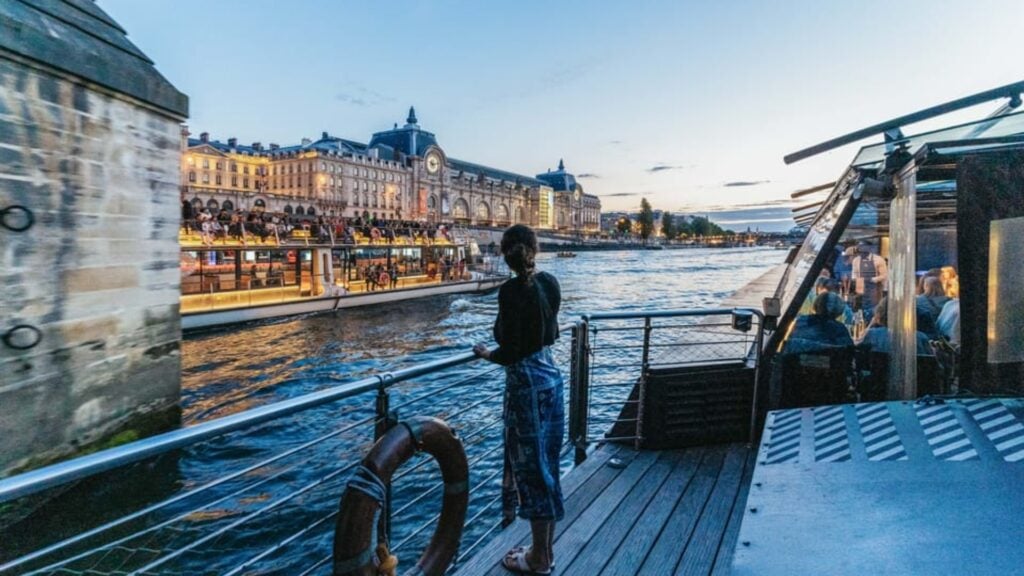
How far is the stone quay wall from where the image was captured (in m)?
5.78

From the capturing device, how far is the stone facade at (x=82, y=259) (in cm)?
578

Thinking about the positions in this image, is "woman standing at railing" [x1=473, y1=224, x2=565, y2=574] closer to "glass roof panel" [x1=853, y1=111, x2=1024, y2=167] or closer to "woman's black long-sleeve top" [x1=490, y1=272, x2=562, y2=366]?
"woman's black long-sleeve top" [x1=490, y1=272, x2=562, y2=366]

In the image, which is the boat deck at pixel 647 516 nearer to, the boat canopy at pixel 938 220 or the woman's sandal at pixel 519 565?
the woman's sandal at pixel 519 565

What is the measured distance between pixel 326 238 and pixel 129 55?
75.4 feet

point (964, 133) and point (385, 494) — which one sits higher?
point (964, 133)

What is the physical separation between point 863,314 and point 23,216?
309 inches

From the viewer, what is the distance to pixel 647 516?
3764 millimetres

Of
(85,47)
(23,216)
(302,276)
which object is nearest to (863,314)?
(23,216)

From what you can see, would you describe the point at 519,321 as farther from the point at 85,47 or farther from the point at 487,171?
the point at 487,171

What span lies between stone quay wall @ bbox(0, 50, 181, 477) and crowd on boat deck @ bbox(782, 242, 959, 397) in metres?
7.31

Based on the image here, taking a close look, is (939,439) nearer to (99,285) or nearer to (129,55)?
(99,285)

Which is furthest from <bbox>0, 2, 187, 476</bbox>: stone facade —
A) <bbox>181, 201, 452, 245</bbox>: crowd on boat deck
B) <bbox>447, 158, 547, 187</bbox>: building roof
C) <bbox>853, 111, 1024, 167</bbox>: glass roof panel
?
<bbox>447, 158, 547, 187</bbox>: building roof

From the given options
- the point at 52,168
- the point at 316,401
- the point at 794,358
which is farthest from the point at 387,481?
the point at 52,168

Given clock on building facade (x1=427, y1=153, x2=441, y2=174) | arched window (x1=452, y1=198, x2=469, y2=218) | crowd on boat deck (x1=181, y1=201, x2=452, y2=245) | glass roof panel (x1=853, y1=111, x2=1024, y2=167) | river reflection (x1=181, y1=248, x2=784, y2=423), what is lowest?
river reflection (x1=181, y1=248, x2=784, y2=423)
